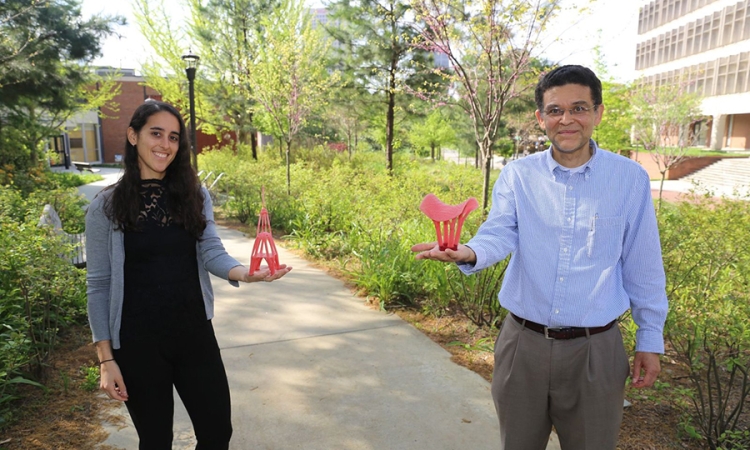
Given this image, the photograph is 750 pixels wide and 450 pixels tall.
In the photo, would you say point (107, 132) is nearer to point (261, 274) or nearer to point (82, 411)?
point (82, 411)

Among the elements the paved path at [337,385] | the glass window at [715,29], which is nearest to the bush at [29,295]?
the paved path at [337,385]

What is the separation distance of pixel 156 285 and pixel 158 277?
0.10 feet

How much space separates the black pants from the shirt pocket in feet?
4.94

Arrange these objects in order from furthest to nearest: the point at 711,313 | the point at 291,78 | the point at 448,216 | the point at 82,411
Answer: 1. the point at 291,78
2. the point at 711,313
3. the point at 82,411
4. the point at 448,216

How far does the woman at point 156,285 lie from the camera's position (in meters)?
1.84

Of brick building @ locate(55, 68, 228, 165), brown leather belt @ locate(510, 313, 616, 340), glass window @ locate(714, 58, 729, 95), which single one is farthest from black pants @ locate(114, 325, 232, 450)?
glass window @ locate(714, 58, 729, 95)

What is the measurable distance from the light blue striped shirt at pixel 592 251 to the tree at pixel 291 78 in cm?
828

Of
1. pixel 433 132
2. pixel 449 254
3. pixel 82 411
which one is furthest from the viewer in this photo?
pixel 433 132

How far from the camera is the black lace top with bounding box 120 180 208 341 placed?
1.87 metres

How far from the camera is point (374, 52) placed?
43.4 feet

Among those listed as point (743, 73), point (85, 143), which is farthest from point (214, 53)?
point (743, 73)

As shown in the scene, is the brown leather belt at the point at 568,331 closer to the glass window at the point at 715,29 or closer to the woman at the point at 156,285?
the woman at the point at 156,285

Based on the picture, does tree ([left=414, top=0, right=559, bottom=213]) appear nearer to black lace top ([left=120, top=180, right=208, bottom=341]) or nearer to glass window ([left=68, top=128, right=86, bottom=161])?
black lace top ([left=120, top=180, right=208, bottom=341])

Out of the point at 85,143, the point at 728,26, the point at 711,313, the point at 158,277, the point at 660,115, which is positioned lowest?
the point at 711,313
